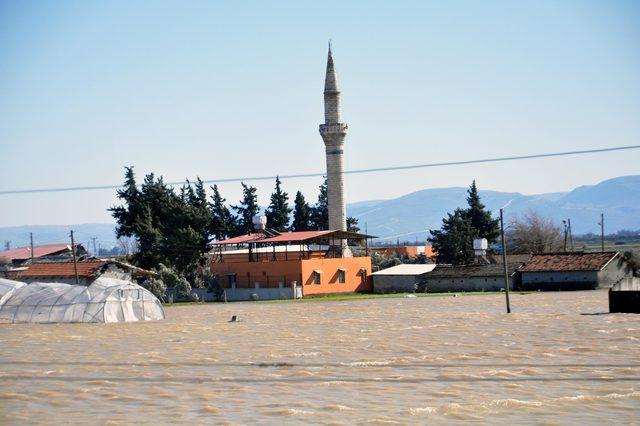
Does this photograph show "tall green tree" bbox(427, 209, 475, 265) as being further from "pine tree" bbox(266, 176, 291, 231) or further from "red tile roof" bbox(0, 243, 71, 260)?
"red tile roof" bbox(0, 243, 71, 260)

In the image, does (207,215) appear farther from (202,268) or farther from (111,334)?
(111,334)

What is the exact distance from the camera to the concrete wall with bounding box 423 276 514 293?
7181 cm

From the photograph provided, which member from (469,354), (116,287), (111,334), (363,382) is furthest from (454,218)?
(363,382)

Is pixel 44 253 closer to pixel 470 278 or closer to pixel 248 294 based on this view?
pixel 248 294

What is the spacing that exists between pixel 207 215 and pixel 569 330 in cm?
5473

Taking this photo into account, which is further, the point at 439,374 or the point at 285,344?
the point at 285,344

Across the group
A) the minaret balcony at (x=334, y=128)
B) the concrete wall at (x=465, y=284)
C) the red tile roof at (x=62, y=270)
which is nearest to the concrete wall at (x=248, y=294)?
the red tile roof at (x=62, y=270)

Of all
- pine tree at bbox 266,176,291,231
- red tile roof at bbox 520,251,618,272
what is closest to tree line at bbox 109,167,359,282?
pine tree at bbox 266,176,291,231

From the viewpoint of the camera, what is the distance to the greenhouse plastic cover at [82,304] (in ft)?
164

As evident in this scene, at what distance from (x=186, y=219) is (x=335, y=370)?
57.5 metres

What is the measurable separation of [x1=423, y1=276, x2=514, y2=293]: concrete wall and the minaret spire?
11.0 m

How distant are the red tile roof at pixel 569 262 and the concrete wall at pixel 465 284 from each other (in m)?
2.17

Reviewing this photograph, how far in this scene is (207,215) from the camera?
88.2m

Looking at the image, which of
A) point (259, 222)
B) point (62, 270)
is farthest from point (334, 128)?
point (62, 270)
